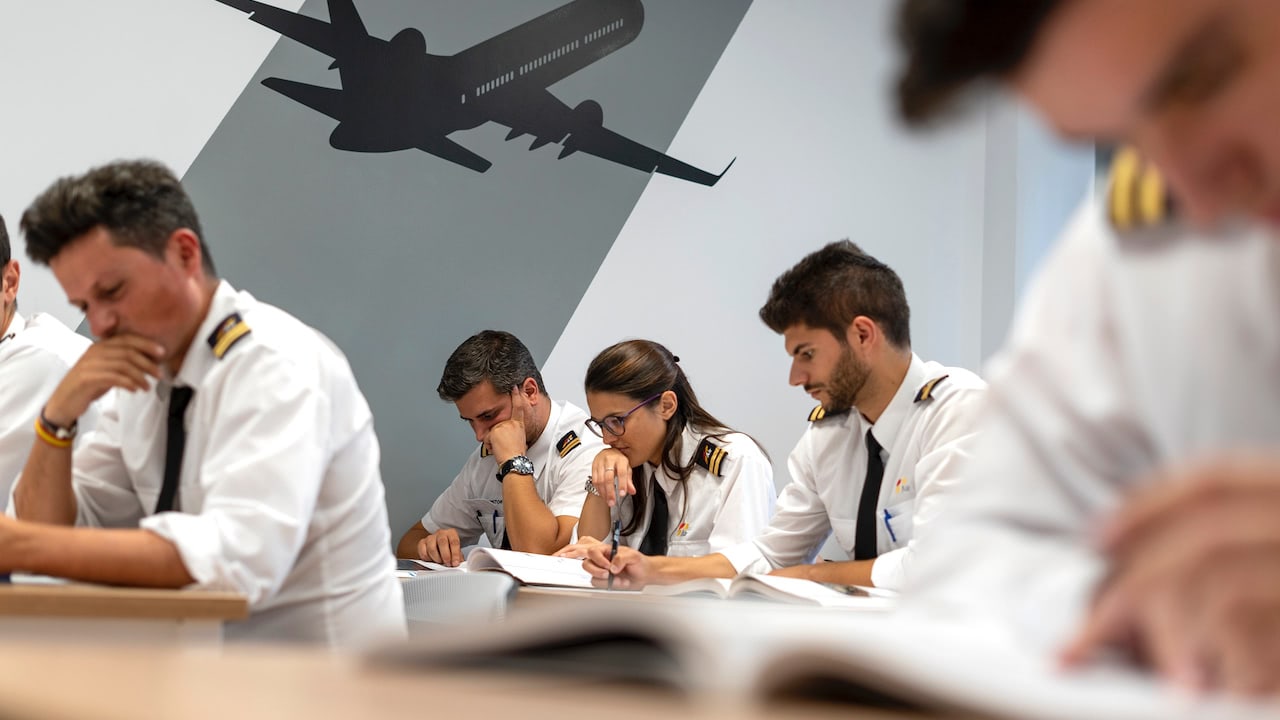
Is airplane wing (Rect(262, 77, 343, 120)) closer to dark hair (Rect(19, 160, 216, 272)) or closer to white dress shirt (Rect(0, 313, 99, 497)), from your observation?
white dress shirt (Rect(0, 313, 99, 497))

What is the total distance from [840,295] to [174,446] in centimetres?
188

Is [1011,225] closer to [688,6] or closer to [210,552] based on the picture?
[688,6]

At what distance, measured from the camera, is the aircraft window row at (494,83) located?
5045 mm

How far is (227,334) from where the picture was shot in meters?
2.04

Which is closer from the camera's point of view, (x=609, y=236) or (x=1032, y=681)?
(x=1032, y=681)

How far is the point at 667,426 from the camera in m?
3.87

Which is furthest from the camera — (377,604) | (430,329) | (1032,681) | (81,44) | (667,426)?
(430,329)

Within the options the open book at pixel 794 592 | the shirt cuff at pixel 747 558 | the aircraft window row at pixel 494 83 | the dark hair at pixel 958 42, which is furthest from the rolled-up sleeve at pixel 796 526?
the dark hair at pixel 958 42

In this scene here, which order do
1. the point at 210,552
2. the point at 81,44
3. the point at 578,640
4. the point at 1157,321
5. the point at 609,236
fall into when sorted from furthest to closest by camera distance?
1. the point at 609,236
2. the point at 81,44
3. the point at 210,552
4. the point at 1157,321
5. the point at 578,640

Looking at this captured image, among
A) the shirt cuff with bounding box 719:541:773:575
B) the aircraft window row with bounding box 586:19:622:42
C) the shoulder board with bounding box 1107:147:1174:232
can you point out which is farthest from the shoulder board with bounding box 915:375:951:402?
the aircraft window row with bounding box 586:19:622:42

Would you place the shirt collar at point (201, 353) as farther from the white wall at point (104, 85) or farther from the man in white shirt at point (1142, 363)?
the white wall at point (104, 85)

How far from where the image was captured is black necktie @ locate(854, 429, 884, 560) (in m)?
3.06

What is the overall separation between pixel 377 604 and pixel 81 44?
3.28m

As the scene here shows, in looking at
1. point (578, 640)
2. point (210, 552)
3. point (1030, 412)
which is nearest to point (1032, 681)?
point (578, 640)
